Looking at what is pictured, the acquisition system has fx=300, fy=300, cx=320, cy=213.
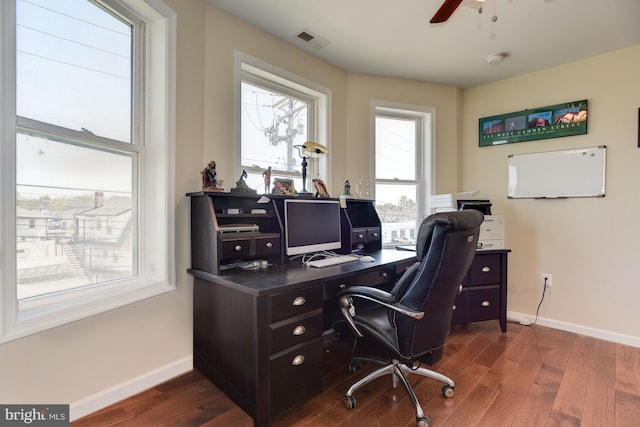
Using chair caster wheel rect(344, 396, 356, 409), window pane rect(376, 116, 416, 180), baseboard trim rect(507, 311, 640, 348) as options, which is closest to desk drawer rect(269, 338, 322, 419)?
chair caster wheel rect(344, 396, 356, 409)

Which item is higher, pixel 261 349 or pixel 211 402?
pixel 261 349

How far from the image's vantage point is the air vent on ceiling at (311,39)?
2.34m

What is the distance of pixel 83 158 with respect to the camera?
158 cm

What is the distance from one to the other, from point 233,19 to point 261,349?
2.18m

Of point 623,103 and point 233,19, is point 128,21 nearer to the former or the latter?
point 233,19

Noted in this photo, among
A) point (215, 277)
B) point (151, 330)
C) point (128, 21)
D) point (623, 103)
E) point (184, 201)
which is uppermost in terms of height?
point (128, 21)

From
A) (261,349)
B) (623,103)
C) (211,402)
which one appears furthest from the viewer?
(623,103)

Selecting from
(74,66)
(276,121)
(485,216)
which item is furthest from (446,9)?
(74,66)

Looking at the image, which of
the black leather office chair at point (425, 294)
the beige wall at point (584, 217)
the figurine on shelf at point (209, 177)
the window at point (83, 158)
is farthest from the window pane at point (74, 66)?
the beige wall at point (584, 217)

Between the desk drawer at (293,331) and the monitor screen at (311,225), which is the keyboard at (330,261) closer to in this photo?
the monitor screen at (311,225)

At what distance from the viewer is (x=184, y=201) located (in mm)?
1929

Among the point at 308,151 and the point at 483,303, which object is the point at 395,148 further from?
the point at 483,303

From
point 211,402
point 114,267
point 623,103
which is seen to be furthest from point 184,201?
point 623,103

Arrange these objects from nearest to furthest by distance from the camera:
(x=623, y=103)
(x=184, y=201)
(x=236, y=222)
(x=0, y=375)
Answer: (x=0, y=375) < (x=184, y=201) < (x=236, y=222) < (x=623, y=103)
